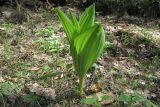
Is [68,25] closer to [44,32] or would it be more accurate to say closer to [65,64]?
[65,64]

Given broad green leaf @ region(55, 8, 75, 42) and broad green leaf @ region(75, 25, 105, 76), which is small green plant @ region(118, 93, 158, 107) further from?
broad green leaf @ region(55, 8, 75, 42)

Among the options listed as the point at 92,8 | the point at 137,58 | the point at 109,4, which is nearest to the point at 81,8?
the point at 109,4

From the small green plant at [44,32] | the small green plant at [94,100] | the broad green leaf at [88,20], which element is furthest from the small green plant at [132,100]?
the small green plant at [44,32]

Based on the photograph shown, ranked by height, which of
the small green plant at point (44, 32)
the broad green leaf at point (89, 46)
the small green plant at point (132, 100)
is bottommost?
the small green plant at point (132, 100)

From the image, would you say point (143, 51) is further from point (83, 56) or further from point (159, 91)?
point (83, 56)

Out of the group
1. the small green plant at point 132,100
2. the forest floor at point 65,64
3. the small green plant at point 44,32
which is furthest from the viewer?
the small green plant at point 44,32

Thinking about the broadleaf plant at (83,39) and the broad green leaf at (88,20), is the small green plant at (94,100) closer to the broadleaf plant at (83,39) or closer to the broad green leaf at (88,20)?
the broadleaf plant at (83,39)
